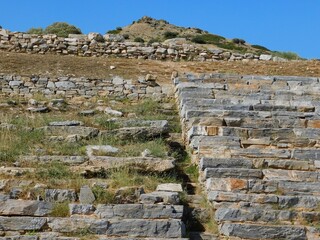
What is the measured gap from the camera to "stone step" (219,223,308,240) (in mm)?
6336

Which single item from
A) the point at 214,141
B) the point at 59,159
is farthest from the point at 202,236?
the point at 59,159

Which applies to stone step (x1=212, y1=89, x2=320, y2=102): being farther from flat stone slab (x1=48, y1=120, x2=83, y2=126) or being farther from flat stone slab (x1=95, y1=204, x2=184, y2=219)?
flat stone slab (x1=95, y1=204, x2=184, y2=219)

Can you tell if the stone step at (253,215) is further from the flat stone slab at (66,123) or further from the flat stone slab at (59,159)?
the flat stone slab at (66,123)

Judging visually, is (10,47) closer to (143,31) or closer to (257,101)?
(257,101)

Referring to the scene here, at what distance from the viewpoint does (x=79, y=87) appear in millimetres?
14211

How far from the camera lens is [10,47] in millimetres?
18578

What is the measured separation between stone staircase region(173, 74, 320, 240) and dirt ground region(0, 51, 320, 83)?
14.3ft

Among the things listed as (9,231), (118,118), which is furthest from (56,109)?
(9,231)

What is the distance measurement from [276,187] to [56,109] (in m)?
5.64

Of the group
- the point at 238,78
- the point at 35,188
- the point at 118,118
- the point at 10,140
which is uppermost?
the point at 238,78

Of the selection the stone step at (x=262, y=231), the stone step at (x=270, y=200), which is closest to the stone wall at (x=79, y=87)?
the stone step at (x=270, y=200)

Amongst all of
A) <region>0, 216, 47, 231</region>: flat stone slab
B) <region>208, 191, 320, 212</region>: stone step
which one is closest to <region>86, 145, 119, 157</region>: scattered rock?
<region>208, 191, 320, 212</region>: stone step

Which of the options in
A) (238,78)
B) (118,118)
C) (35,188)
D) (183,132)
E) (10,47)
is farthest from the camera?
(10,47)

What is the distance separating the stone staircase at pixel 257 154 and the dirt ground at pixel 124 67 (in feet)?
14.3
